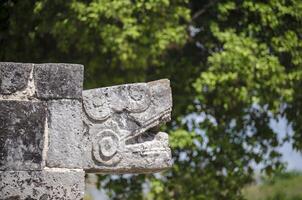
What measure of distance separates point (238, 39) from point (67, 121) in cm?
341

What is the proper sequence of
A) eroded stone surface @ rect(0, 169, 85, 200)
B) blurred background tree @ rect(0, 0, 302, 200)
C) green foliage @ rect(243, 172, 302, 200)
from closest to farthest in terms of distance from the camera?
eroded stone surface @ rect(0, 169, 85, 200) < blurred background tree @ rect(0, 0, 302, 200) < green foliage @ rect(243, 172, 302, 200)

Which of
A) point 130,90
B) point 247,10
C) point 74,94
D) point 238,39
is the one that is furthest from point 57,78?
point 247,10

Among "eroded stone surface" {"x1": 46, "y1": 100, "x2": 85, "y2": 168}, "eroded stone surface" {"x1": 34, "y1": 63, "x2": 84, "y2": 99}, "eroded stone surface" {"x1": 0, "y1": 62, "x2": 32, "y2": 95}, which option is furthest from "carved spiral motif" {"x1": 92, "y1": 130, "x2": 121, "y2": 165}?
"eroded stone surface" {"x1": 0, "y1": 62, "x2": 32, "y2": 95}

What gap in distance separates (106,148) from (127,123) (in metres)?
0.21

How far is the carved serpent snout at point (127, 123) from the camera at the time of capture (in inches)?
164

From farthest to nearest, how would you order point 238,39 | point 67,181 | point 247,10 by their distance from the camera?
1. point 247,10
2. point 238,39
3. point 67,181

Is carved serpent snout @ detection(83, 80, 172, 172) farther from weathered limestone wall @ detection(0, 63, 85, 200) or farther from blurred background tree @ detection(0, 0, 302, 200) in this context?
blurred background tree @ detection(0, 0, 302, 200)

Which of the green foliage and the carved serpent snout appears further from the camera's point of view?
the green foliage

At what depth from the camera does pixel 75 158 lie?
4.11 m

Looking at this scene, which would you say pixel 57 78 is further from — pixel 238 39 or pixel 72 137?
pixel 238 39

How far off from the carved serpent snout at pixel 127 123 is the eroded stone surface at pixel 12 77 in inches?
15.6

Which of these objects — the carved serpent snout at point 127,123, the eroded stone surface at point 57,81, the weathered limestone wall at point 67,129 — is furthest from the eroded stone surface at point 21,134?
the carved serpent snout at point 127,123

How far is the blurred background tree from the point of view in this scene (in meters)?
6.90

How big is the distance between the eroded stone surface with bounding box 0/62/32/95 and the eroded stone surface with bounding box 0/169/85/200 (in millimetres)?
521
